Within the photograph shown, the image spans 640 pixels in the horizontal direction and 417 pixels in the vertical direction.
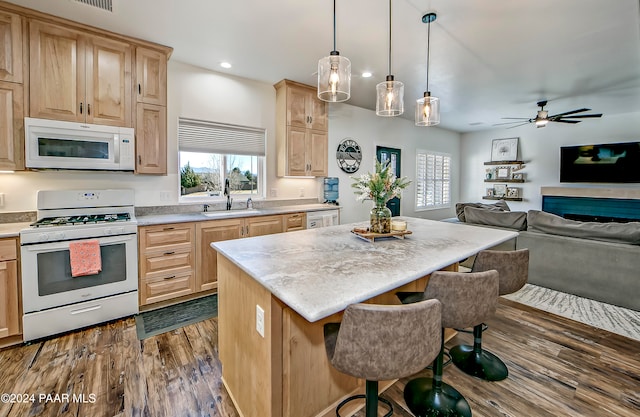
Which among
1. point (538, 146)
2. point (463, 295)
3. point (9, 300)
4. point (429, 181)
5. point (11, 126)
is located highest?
point (538, 146)

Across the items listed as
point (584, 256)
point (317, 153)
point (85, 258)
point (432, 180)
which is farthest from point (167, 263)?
point (432, 180)

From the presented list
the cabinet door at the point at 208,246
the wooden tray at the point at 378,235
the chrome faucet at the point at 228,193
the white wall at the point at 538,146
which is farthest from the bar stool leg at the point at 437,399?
the white wall at the point at 538,146

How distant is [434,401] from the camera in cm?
168

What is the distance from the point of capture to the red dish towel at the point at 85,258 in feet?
7.97

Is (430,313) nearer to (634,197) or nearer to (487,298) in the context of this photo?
(487,298)

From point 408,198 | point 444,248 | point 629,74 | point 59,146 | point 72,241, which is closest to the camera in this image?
point 444,248

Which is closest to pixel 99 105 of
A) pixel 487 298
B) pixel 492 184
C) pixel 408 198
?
pixel 487 298

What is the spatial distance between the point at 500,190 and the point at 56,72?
869 centimetres

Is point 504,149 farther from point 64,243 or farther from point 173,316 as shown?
point 64,243

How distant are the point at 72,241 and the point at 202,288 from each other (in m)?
1.31

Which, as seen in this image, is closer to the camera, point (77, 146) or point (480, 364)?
point (480, 364)

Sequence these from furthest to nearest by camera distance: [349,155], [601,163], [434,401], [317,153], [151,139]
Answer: [601,163], [349,155], [317,153], [151,139], [434,401]

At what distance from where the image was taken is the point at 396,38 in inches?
113

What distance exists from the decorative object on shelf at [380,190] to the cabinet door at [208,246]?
6.15ft
